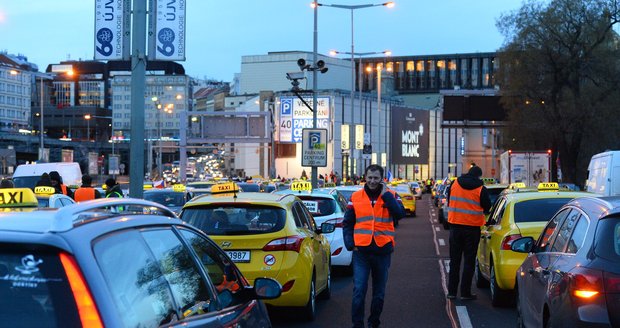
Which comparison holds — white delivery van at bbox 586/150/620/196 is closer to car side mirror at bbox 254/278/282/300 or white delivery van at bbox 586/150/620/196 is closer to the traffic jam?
the traffic jam

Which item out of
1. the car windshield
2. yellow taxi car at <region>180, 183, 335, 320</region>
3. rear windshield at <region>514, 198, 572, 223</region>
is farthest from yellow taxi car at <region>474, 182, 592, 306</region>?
the car windshield

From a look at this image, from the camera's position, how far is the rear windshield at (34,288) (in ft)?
9.73

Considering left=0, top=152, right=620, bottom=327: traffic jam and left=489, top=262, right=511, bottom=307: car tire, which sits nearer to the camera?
left=0, top=152, right=620, bottom=327: traffic jam

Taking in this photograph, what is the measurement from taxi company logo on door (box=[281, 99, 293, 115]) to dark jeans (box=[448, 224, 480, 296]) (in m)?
54.5

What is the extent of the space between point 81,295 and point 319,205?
38.8 feet

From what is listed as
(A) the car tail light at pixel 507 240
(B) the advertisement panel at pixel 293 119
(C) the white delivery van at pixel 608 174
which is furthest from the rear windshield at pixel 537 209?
(B) the advertisement panel at pixel 293 119

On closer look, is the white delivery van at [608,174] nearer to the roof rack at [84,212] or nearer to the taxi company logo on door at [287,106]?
the roof rack at [84,212]

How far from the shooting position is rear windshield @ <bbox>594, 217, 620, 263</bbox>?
5299mm

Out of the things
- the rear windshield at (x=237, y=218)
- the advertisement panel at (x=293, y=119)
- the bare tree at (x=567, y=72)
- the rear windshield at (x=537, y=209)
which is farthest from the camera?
the advertisement panel at (x=293, y=119)

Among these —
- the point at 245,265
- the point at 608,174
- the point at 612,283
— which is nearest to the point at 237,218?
the point at 245,265

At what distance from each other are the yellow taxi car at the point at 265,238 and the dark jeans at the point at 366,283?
3.10 feet

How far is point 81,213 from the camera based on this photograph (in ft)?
11.4

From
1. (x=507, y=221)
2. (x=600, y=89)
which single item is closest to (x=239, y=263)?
(x=507, y=221)

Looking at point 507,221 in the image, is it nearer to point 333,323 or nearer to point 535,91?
point 333,323
